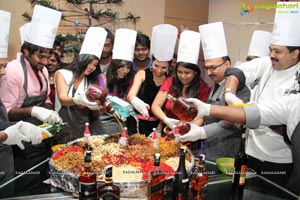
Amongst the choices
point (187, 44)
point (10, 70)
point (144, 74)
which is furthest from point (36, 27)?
point (187, 44)

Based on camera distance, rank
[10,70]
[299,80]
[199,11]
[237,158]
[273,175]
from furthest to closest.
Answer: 1. [199,11]
2. [10,70]
3. [273,175]
4. [299,80]
5. [237,158]

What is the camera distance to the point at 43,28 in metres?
2.03

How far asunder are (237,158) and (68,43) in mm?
2976

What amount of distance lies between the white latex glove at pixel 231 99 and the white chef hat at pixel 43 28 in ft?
4.27

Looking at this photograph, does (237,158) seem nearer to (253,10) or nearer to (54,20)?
(54,20)

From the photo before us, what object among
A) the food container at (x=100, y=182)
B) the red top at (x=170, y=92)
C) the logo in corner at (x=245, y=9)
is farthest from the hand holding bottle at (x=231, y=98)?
the logo in corner at (x=245, y=9)

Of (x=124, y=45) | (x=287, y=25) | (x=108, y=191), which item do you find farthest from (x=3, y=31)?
(x=287, y=25)

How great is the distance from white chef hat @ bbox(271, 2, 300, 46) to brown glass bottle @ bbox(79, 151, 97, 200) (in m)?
1.23

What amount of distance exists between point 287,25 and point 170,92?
87 cm

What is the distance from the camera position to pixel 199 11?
484cm

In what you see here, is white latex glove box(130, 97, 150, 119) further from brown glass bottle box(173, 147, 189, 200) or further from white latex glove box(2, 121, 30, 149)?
brown glass bottle box(173, 147, 189, 200)

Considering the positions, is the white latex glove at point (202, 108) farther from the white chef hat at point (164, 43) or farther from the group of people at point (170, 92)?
the white chef hat at point (164, 43)

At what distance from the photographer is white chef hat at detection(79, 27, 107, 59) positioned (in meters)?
2.10

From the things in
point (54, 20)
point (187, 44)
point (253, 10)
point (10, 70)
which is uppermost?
point (253, 10)
